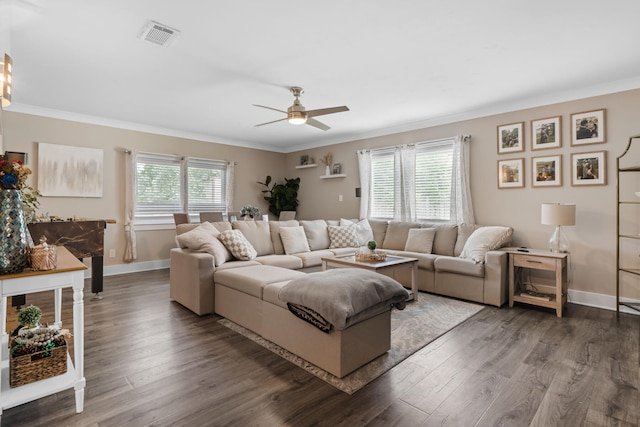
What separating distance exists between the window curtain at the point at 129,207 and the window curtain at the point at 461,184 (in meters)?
5.25

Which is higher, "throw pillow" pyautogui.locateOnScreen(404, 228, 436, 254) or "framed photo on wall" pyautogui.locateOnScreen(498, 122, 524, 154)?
"framed photo on wall" pyautogui.locateOnScreen(498, 122, 524, 154)

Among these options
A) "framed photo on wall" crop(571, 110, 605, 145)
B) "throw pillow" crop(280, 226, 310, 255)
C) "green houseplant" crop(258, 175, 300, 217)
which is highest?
"framed photo on wall" crop(571, 110, 605, 145)

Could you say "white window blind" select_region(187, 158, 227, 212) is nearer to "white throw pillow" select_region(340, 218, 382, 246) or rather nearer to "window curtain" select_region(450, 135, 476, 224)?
"white throw pillow" select_region(340, 218, 382, 246)

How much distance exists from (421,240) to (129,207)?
15.7 feet

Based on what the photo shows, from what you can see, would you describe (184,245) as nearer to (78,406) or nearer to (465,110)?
(78,406)

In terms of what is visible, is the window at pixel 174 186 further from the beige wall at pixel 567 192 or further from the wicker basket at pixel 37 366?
the wicker basket at pixel 37 366

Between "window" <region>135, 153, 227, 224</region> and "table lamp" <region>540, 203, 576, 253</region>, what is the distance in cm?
553

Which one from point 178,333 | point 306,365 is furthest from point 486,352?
point 178,333

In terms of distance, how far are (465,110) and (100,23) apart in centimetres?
442

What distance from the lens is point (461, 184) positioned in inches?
191

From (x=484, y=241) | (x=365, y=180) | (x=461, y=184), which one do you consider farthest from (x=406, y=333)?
(x=365, y=180)

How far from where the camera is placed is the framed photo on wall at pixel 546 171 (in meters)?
4.01

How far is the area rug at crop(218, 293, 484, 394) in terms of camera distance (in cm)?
218

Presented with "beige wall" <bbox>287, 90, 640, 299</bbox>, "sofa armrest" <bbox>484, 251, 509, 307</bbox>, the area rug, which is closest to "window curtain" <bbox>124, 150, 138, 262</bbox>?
the area rug
